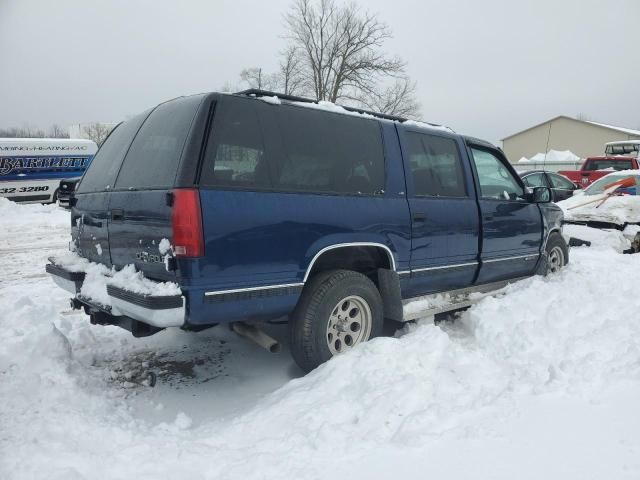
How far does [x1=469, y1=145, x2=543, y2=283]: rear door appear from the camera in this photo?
16.6ft

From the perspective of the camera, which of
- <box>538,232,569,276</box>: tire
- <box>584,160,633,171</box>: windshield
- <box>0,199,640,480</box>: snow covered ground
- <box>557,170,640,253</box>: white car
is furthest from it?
<box>584,160,633,171</box>: windshield

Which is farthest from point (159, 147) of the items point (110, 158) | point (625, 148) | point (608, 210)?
point (625, 148)

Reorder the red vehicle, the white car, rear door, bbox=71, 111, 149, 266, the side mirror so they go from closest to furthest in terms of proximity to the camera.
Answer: rear door, bbox=71, 111, 149, 266, the side mirror, the white car, the red vehicle

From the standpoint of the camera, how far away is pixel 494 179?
5.37 m

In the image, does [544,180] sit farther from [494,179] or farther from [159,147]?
[159,147]

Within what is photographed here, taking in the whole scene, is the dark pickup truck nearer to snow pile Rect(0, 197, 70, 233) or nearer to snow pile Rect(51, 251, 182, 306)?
snow pile Rect(51, 251, 182, 306)

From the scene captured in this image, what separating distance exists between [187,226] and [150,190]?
1.57ft

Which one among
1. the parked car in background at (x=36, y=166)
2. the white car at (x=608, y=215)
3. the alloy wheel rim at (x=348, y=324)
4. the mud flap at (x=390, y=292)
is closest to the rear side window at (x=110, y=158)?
the alloy wheel rim at (x=348, y=324)

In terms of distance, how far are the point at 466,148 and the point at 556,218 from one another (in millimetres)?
1959

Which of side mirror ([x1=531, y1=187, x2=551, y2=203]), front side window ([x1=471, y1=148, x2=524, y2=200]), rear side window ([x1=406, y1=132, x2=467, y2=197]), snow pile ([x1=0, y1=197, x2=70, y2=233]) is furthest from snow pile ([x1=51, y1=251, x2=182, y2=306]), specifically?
snow pile ([x1=0, y1=197, x2=70, y2=233])

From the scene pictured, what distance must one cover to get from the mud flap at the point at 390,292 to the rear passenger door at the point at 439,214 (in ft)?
0.80

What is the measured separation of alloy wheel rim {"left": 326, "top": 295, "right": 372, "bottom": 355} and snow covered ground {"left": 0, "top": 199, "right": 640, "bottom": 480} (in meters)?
0.30

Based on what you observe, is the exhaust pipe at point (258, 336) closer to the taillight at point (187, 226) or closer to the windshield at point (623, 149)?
the taillight at point (187, 226)

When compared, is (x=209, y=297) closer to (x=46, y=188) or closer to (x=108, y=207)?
(x=108, y=207)
